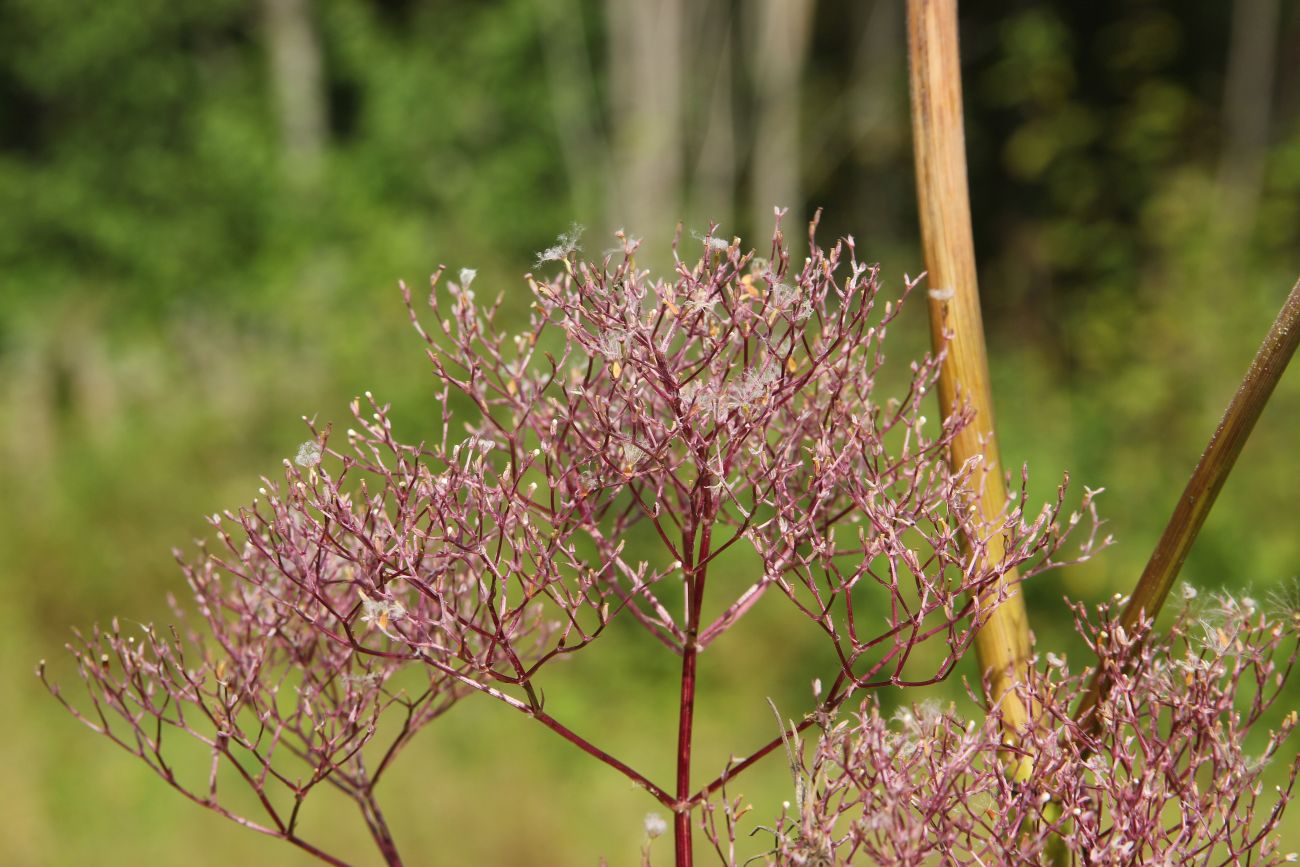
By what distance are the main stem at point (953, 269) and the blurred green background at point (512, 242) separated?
Answer: 12.0 inches

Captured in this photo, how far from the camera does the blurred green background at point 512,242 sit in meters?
6.13

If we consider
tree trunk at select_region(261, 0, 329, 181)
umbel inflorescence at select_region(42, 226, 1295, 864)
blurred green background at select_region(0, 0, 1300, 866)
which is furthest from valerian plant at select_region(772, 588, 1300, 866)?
tree trunk at select_region(261, 0, 329, 181)

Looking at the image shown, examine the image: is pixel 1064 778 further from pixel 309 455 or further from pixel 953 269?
pixel 309 455

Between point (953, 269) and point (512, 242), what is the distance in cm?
1376

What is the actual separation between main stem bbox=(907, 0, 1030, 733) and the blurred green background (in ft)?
1.00

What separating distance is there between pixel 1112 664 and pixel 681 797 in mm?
296

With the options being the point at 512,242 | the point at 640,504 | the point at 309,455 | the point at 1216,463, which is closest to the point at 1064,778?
the point at 1216,463

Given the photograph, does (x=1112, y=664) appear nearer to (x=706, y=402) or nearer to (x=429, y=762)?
(x=706, y=402)

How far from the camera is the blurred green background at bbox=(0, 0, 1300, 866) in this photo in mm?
6129

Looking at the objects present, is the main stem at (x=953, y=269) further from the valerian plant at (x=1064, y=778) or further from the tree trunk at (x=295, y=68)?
the tree trunk at (x=295, y=68)

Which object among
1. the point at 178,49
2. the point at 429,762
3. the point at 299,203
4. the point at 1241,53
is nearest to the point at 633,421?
the point at 429,762

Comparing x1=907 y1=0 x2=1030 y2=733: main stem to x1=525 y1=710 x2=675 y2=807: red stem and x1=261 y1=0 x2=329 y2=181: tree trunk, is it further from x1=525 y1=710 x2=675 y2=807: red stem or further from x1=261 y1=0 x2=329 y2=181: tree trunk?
x1=261 y1=0 x2=329 y2=181: tree trunk

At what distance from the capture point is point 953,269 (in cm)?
94

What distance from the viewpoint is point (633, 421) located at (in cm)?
88
